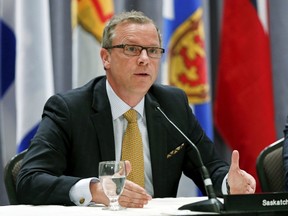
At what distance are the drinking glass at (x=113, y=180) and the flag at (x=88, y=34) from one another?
189 centimetres

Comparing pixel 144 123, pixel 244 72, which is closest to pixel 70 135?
pixel 144 123

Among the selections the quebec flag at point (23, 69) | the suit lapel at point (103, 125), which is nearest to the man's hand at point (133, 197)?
the suit lapel at point (103, 125)

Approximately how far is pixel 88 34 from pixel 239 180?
1.90 m

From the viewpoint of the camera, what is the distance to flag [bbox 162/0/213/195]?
445 centimetres

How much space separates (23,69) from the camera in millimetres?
4000

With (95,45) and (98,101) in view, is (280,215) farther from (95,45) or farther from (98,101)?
(95,45)

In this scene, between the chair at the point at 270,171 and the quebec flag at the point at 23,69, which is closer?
the chair at the point at 270,171

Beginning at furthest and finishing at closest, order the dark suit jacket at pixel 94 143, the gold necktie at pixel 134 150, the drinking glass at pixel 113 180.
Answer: the gold necktie at pixel 134 150
the dark suit jacket at pixel 94 143
the drinking glass at pixel 113 180

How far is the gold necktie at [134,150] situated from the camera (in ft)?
10.1

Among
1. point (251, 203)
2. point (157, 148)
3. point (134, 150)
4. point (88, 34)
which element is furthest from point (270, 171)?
point (88, 34)

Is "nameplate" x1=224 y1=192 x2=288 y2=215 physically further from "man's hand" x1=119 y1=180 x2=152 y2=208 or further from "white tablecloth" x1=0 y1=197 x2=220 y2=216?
"man's hand" x1=119 y1=180 x2=152 y2=208

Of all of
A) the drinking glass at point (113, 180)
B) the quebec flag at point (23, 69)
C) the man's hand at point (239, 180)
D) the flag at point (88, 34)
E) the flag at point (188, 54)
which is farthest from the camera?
the flag at point (188, 54)

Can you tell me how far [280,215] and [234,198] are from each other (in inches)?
6.5

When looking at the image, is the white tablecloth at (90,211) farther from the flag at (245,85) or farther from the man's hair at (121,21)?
the flag at (245,85)
